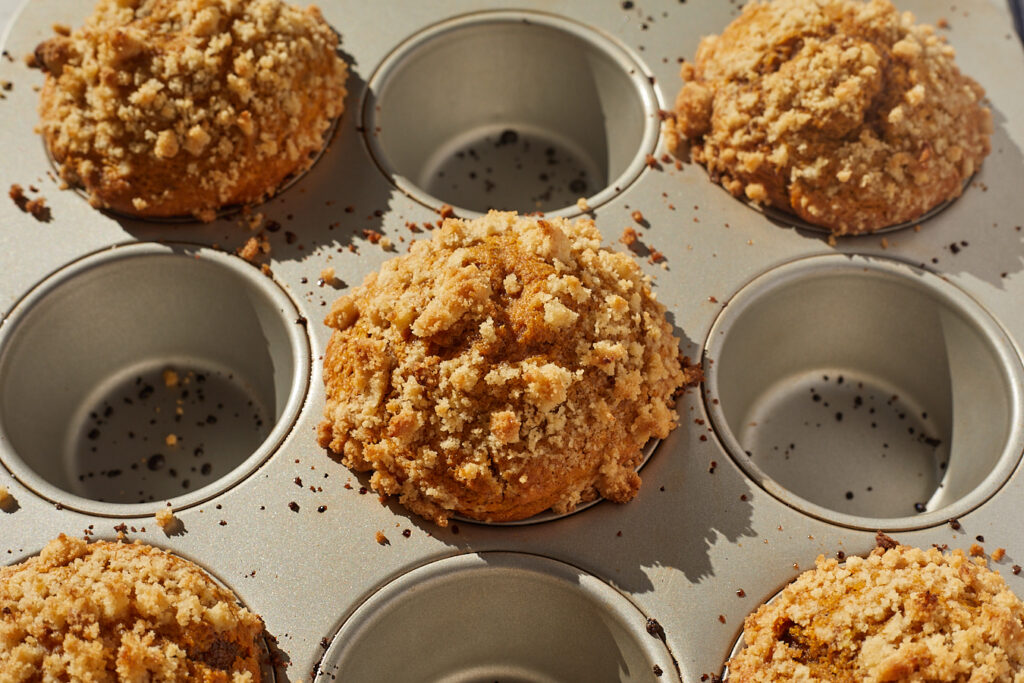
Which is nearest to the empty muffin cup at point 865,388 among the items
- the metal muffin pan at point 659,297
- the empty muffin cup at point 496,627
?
the metal muffin pan at point 659,297

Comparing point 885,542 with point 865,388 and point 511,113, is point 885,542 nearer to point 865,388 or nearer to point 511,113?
point 865,388

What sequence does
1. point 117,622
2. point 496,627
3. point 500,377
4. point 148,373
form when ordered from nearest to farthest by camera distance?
point 117,622, point 500,377, point 496,627, point 148,373

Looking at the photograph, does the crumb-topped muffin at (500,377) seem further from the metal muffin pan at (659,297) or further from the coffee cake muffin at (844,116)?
Result: the coffee cake muffin at (844,116)

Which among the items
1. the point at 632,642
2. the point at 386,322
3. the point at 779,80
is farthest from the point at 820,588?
the point at 779,80

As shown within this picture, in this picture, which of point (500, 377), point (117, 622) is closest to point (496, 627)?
point (500, 377)

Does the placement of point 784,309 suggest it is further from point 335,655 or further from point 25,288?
point 25,288

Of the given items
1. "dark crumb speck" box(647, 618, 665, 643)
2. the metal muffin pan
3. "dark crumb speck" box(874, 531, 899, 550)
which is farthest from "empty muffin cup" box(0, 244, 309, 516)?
"dark crumb speck" box(874, 531, 899, 550)

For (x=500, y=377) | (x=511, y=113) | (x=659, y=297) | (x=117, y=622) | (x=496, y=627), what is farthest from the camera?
(x=511, y=113)
